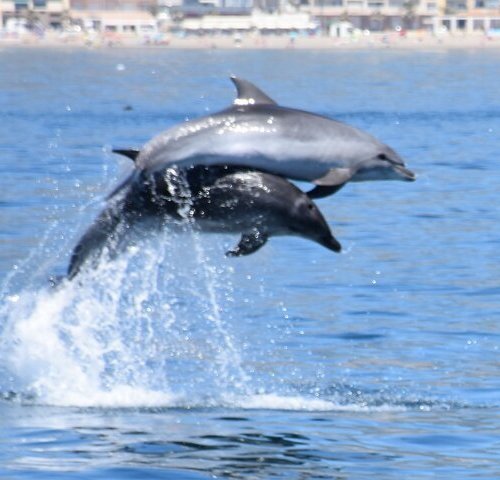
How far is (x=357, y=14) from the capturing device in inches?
7840

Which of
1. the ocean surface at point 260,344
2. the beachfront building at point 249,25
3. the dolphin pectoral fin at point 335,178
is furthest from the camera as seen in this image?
the beachfront building at point 249,25

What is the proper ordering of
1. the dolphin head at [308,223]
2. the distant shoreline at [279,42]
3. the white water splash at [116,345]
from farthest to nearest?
the distant shoreline at [279,42] → the white water splash at [116,345] → the dolphin head at [308,223]

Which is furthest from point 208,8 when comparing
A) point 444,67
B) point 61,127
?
point 61,127

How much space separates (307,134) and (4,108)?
5296cm

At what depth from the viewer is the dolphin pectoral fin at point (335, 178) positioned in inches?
494

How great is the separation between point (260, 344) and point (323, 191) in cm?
588

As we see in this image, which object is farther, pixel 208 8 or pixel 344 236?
pixel 208 8

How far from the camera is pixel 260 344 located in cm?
1844

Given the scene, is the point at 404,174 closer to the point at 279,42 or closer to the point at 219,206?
the point at 219,206

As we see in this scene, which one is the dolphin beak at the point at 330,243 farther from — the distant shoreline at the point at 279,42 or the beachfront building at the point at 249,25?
the beachfront building at the point at 249,25

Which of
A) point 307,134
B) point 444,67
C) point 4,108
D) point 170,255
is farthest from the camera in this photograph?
point 444,67

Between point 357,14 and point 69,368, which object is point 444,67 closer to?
point 357,14

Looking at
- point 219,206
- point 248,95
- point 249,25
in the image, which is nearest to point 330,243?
point 219,206

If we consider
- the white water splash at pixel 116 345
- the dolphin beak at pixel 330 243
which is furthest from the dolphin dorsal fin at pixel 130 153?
the dolphin beak at pixel 330 243
